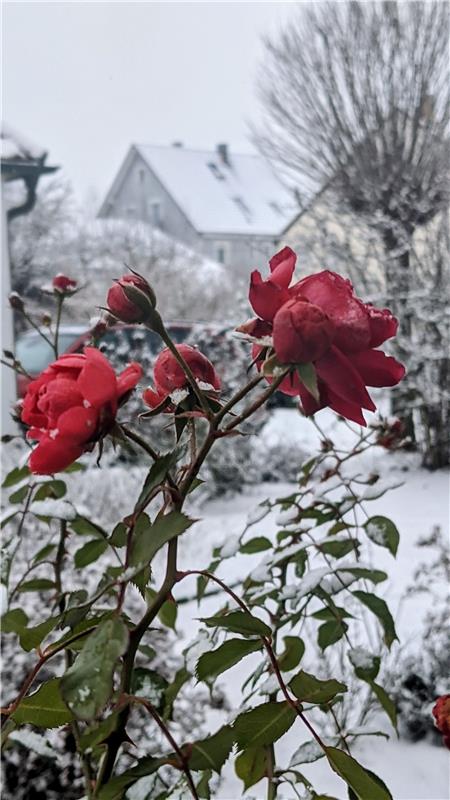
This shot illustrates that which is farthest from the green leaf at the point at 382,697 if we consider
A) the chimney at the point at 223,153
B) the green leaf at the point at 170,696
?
the chimney at the point at 223,153

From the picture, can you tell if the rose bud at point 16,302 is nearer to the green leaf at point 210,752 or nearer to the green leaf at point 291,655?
the green leaf at point 291,655

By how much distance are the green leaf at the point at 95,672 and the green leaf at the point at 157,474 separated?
5 cm

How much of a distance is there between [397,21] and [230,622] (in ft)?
17.0

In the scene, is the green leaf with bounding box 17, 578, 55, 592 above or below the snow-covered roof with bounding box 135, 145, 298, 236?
below

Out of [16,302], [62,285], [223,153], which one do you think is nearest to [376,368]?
[62,285]

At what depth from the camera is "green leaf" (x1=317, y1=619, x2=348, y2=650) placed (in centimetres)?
67

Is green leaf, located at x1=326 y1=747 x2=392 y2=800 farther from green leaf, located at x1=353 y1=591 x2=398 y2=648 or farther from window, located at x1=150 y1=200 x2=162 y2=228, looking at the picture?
window, located at x1=150 y1=200 x2=162 y2=228

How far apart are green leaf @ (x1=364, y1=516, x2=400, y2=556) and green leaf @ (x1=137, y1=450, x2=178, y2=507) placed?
41cm

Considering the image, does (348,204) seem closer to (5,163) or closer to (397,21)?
(397,21)

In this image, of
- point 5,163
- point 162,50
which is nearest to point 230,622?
point 5,163

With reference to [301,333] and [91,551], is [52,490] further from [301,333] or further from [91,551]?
[301,333]

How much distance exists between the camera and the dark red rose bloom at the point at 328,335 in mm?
341

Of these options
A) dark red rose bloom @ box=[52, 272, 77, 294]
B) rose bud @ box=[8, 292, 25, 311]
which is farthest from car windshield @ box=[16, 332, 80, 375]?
dark red rose bloom @ box=[52, 272, 77, 294]

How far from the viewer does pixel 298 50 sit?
17.2ft
